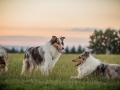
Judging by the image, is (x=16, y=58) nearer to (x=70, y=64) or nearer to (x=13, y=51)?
(x=13, y=51)

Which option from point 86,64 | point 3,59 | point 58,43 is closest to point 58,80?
point 58,43

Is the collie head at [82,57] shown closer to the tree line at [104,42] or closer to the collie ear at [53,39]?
the tree line at [104,42]

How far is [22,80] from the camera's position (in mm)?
5492

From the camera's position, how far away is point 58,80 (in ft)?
18.0

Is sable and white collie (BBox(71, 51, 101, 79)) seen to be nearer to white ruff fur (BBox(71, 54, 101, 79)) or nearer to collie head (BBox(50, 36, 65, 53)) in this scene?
white ruff fur (BBox(71, 54, 101, 79))

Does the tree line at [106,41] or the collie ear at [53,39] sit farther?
the collie ear at [53,39]

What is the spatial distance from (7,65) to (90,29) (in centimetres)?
171

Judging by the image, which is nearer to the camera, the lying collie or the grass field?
the grass field

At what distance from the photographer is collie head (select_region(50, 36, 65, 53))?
5812 mm

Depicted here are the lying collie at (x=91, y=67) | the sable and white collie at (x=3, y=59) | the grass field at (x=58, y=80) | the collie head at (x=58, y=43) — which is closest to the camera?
the grass field at (x=58, y=80)

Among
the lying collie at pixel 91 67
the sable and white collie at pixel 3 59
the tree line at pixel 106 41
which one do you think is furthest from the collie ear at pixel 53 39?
the sable and white collie at pixel 3 59

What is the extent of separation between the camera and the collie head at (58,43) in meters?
5.81

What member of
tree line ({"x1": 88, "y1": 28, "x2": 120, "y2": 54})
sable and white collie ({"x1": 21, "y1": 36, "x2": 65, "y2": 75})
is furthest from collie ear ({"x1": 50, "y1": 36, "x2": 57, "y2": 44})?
tree line ({"x1": 88, "y1": 28, "x2": 120, "y2": 54})

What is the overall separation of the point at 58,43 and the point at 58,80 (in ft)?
2.49
